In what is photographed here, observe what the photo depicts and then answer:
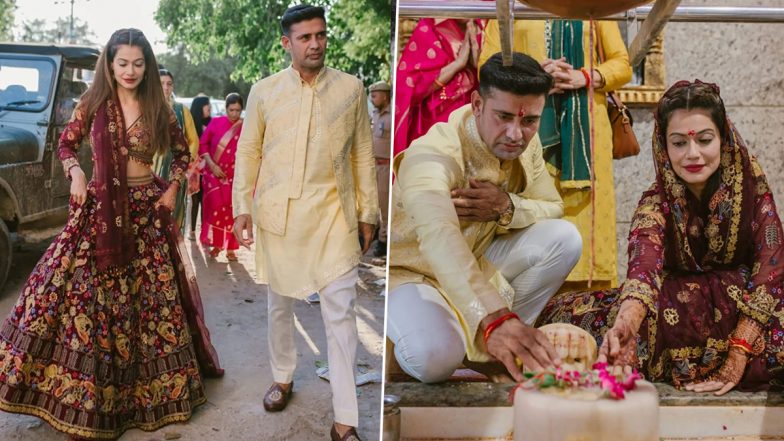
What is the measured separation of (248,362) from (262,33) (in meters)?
0.91

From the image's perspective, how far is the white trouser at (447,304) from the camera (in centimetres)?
202

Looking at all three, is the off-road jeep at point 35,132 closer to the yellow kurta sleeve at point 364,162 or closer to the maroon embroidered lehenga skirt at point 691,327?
the yellow kurta sleeve at point 364,162

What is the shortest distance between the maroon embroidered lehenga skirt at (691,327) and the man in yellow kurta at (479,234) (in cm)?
12

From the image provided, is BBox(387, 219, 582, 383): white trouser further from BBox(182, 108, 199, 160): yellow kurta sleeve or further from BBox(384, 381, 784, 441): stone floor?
BBox(182, 108, 199, 160): yellow kurta sleeve

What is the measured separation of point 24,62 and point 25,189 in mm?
356

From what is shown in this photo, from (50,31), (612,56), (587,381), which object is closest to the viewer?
(587,381)

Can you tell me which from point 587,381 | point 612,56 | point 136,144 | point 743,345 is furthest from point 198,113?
point 743,345

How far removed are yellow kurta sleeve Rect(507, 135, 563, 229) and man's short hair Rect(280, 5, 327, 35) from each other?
661mm

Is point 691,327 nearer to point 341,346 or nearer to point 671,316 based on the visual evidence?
point 671,316

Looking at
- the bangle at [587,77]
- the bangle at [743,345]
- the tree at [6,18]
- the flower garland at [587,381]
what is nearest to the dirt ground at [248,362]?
the flower garland at [587,381]

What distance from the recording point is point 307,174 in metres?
2.18

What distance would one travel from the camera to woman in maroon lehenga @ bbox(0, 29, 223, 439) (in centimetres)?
218

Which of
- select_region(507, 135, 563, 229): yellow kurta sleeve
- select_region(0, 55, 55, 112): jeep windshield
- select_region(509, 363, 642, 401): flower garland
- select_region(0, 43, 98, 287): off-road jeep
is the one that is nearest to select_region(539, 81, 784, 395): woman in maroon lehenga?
select_region(509, 363, 642, 401): flower garland

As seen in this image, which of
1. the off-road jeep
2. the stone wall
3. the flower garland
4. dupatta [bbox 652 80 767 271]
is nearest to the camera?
the flower garland
